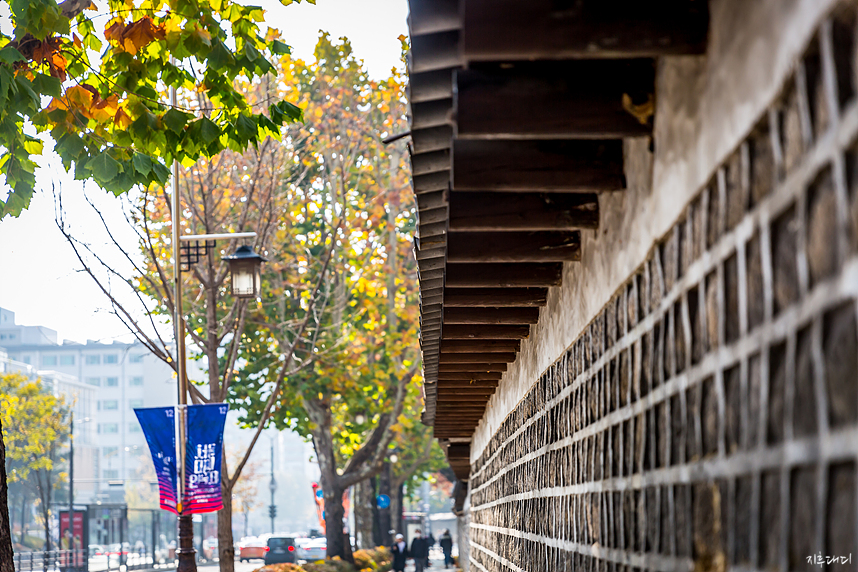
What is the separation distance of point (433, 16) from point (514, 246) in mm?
1762

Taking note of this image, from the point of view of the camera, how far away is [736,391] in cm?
208

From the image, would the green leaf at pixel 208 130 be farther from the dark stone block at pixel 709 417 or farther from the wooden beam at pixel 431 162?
the dark stone block at pixel 709 417

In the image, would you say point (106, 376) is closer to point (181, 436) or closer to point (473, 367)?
point (181, 436)

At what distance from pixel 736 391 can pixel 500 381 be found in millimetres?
7279

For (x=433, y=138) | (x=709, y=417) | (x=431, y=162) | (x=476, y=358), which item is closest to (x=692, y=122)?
(x=709, y=417)

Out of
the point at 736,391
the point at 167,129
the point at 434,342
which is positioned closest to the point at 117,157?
the point at 167,129

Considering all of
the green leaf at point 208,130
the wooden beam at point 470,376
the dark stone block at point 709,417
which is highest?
the green leaf at point 208,130

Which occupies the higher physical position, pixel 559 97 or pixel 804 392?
pixel 559 97

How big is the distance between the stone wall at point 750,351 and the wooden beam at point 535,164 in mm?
164

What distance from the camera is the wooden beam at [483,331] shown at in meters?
6.56

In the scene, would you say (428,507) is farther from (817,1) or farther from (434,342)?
(817,1)

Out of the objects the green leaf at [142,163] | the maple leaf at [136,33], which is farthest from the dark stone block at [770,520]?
the maple leaf at [136,33]

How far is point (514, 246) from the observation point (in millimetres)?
4324

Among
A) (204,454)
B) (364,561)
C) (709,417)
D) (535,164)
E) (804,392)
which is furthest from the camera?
(364,561)
